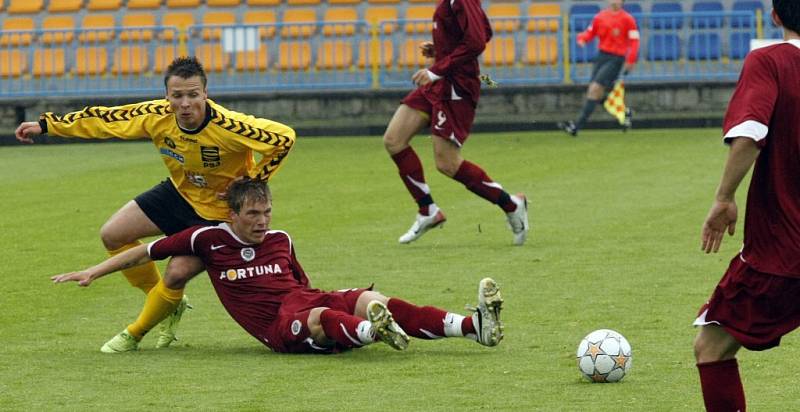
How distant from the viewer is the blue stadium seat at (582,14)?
2484 cm

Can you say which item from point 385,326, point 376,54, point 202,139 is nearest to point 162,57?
point 376,54

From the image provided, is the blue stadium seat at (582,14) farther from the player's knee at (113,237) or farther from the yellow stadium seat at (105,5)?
the player's knee at (113,237)

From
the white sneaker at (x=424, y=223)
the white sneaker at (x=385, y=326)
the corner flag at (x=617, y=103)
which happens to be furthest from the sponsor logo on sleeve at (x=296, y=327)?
the corner flag at (x=617, y=103)

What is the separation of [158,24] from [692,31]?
9215 millimetres

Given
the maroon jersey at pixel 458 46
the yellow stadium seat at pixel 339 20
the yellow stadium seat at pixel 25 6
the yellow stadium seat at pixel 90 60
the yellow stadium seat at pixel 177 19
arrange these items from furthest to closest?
the yellow stadium seat at pixel 25 6, the yellow stadium seat at pixel 177 19, the yellow stadium seat at pixel 90 60, the yellow stadium seat at pixel 339 20, the maroon jersey at pixel 458 46

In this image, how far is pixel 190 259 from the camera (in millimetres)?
8023

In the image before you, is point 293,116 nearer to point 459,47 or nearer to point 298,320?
point 459,47

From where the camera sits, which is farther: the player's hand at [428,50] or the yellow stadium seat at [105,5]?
the yellow stadium seat at [105,5]

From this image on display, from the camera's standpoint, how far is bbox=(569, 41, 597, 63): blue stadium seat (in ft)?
82.3

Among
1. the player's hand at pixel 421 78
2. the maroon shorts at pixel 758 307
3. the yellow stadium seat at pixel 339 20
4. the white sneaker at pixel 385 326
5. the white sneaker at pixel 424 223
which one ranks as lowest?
the white sneaker at pixel 424 223

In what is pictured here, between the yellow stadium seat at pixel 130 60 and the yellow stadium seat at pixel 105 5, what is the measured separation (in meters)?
2.85

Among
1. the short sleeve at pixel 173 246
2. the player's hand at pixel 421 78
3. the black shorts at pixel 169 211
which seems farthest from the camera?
the player's hand at pixel 421 78

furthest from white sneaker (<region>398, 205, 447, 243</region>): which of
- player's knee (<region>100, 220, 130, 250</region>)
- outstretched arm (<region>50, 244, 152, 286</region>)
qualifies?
outstretched arm (<region>50, 244, 152, 286</region>)

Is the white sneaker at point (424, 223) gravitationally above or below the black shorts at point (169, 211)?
below
